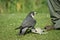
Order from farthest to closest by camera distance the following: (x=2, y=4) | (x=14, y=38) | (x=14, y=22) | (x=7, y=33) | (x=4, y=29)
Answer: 1. (x=2, y=4)
2. (x=14, y=22)
3. (x=4, y=29)
4. (x=7, y=33)
5. (x=14, y=38)

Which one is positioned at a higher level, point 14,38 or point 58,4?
point 58,4

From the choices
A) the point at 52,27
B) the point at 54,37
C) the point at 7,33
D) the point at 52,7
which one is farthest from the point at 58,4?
the point at 7,33

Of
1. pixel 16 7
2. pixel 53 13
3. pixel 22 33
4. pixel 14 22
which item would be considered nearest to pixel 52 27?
pixel 53 13

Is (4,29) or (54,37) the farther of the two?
(4,29)

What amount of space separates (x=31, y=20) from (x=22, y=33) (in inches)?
22.7

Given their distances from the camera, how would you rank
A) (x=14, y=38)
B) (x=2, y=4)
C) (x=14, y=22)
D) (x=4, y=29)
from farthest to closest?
1. (x=2, y=4)
2. (x=14, y=22)
3. (x=4, y=29)
4. (x=14, y=38)

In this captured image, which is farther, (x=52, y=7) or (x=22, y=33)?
(x=52, y=7)

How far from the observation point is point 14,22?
1179cm

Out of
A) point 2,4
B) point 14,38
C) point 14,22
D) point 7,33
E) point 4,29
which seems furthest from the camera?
point 2,4

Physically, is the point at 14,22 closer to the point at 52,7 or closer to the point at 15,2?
the point at 52,7

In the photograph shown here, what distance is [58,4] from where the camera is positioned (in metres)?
9.83

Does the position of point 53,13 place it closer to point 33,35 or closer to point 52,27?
point 52,27

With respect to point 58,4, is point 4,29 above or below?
below

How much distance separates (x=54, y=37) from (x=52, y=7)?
151 centimetres
